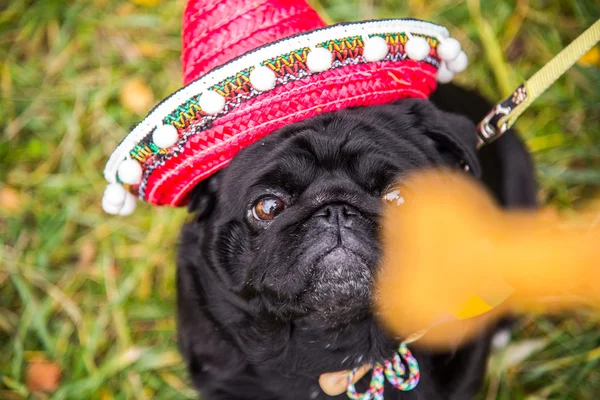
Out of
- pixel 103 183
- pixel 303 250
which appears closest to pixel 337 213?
pixel 303 250

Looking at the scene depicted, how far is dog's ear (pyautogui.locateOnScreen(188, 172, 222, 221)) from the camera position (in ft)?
5.96

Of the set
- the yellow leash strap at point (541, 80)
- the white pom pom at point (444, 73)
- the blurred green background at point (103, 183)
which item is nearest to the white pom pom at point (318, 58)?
the white pom pom at point (444, 73)

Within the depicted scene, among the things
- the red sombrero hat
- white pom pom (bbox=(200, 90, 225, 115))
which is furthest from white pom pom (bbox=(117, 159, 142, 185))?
white pom pom (bbox=(200, 90, 225, 115))

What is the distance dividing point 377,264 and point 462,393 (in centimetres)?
88

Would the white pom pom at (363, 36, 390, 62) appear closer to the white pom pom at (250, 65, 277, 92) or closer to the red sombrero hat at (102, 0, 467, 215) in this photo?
the red sombrero hat at (102, 0, 467, 215)

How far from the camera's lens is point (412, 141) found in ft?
5.92

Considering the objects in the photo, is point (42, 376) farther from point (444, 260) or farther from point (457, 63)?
point (457, 63)

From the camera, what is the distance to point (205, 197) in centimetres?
185

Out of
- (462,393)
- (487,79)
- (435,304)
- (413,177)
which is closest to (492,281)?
(435,304)

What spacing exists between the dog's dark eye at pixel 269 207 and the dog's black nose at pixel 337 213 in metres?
0.13

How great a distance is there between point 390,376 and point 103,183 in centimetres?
197

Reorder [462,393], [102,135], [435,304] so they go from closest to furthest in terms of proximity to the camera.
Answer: [435,304] < [462,393] < [102,135]

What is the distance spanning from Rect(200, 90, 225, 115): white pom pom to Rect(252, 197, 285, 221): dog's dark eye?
32 cm

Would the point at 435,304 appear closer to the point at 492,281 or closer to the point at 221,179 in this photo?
the point at 492,281
